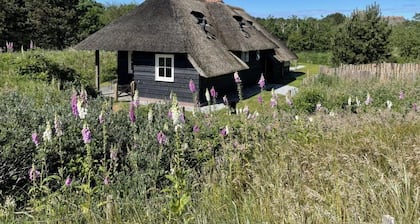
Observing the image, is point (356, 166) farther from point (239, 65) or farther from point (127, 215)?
point (239, 65)

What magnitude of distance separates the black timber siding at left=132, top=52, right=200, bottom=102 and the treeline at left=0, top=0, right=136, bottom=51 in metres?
17.7

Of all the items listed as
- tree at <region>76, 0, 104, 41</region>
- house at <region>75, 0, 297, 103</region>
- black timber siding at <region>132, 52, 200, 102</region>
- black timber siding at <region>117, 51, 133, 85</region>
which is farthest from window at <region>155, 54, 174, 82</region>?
tree at <region>76, 0, 104, 41</region>

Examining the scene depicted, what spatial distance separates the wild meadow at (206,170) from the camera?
2.77 m

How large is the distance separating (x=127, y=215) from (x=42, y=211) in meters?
0.75

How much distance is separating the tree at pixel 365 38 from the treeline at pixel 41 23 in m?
23.6

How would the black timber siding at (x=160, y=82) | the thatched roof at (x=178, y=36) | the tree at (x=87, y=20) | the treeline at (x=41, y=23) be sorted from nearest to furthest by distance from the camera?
the thatched roof at (x=178, y=36)
the black timber siding at (x=160, y=82)
the treeline at (x=41, y=23)
the tree at (x=87, y=20)

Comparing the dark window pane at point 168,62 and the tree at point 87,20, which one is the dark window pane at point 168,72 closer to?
the dark window pane at point 168,62

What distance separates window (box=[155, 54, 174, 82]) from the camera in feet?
54.9

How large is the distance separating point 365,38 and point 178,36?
45.8 ft

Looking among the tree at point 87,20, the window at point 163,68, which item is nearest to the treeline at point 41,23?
the tree at point 87,20

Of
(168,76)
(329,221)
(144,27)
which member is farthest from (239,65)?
(329,221)

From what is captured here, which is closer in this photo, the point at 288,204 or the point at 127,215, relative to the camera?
the point at 288,204

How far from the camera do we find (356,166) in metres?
3.23

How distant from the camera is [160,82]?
55.6 feet
